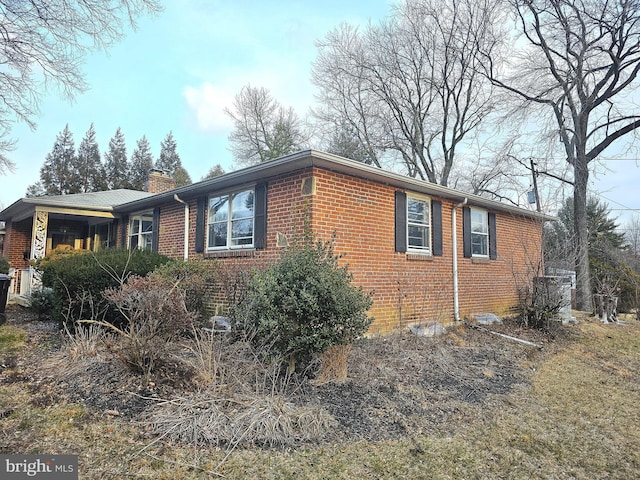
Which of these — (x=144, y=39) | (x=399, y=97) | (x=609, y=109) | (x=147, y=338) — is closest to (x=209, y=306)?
(x=147, y=338)

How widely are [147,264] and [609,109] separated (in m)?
18.3

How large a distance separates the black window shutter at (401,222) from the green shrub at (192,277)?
12.1ft

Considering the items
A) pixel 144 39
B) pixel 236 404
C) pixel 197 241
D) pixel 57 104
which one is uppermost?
pixel 144 39

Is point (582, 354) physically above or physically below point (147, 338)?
below

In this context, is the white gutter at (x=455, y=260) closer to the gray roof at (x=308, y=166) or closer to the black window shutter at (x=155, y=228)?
the gray roof at (x=308, y=166)

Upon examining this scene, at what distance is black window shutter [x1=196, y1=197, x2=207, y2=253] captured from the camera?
8.74 metres

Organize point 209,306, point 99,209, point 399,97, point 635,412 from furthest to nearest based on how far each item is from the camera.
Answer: point 399,97
point 99,209
point 209,306
point 635,412

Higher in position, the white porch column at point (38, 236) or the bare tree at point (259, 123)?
the bare tree at point (259, 123)

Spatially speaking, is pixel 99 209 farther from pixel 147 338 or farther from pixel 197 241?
pixel 147 338

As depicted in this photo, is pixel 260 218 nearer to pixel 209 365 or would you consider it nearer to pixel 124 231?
pixel 209 365

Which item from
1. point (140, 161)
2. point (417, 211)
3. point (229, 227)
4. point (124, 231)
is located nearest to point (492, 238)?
point (417, 211)

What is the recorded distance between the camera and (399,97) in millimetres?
23469

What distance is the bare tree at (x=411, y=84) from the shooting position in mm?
20219

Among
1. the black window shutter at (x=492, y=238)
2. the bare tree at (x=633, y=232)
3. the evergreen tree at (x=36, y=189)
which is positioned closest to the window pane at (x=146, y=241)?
the black window shutter at (x=492, y=238)
